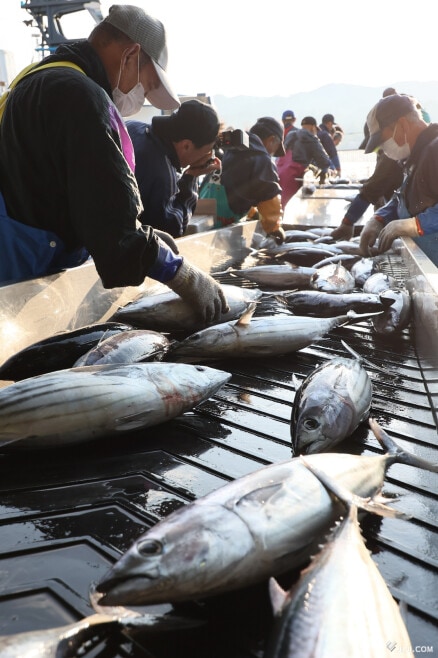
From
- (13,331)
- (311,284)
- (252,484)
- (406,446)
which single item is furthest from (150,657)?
(311,284)

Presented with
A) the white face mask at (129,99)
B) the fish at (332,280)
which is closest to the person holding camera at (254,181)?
the fish at (332,280)

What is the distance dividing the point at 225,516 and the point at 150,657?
1.17 ft

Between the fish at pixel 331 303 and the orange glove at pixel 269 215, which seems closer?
the fish at pixel 331 303

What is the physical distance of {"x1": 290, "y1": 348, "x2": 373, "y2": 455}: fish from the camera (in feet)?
6.66

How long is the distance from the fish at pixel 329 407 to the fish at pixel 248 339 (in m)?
0.64

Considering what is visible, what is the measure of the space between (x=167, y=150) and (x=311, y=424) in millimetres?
3672

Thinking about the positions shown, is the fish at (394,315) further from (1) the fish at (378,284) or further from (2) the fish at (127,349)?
(2) the fish at (127,349)

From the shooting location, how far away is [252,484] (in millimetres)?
1519

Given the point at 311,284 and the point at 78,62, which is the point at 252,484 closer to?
the point at 78,62

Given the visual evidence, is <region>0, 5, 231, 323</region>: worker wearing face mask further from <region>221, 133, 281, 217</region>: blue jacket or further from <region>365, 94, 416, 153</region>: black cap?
<region>221, 133, 281, 217</region>: blue jacket

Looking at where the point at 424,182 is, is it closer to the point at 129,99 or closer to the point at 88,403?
the point at 129,99

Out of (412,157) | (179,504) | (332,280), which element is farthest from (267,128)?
(179,504)

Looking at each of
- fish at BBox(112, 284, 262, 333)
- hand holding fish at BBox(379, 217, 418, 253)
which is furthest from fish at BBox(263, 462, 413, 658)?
hand holding fish at BBox(379, 217, 418, 253)

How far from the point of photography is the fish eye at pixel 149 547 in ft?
4.03
